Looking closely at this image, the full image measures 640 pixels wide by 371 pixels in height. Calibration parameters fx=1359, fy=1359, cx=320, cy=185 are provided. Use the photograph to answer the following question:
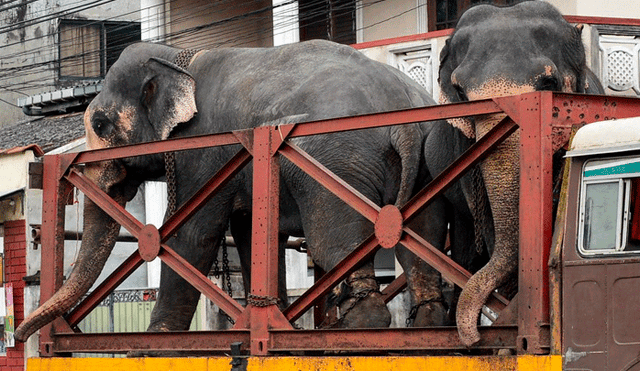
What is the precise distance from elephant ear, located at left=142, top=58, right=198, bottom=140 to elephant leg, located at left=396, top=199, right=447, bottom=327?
187 cm

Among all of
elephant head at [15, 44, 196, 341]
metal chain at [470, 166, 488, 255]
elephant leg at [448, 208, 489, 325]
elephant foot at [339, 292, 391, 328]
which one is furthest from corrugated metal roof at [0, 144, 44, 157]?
metal chain at [470, 166, 488, 255]

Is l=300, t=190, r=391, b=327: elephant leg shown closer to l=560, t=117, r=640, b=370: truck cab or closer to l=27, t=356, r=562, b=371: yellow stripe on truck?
l=27, t=356, r=562, b=371: yellow stripe on truck

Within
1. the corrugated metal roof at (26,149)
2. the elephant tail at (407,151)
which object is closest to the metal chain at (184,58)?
the elephant tail at (407,151)

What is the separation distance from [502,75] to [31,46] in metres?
23.3

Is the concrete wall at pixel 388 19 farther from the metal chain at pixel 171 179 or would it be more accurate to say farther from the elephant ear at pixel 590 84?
the elephant ear at pixel 590 84

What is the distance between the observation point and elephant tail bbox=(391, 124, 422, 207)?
26.1ft

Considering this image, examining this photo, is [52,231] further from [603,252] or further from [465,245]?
[603,252]

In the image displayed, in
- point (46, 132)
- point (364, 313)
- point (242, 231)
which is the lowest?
point (364, 313)

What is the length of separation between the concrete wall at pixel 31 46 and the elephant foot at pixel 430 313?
21.4 m

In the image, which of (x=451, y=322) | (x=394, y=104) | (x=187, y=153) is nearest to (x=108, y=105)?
(x=187, y=153)

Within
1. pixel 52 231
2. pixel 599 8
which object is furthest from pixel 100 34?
pixel 52 231

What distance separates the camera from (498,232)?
6.57m

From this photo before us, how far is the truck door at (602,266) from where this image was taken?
18.6 feet

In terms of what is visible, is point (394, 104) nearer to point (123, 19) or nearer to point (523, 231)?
point (523, 231)
